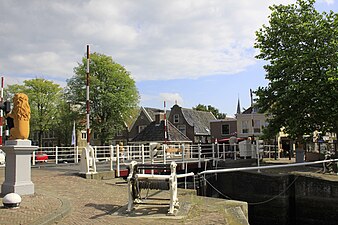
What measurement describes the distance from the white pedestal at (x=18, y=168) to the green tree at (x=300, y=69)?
15078 millimetres

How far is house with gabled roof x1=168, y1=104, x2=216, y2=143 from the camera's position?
52.5 metres

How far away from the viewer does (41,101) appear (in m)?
50.4

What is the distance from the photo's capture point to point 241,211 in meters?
7.48

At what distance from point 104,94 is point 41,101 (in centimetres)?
1216

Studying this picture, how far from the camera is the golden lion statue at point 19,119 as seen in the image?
9.41 m

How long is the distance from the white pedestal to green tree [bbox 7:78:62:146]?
139 ft

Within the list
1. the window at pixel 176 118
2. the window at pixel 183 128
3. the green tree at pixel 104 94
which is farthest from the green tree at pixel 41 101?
the window at pixel 183 128

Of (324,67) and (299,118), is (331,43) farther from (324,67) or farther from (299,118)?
(299,118)

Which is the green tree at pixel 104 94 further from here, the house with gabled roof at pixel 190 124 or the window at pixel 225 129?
the window at pixel 225 129

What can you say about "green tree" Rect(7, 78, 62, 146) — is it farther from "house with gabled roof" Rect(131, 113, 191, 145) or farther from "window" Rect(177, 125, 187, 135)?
"window" Rect(177, 125, 187, 135)

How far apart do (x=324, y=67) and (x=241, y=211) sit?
14.8 meters

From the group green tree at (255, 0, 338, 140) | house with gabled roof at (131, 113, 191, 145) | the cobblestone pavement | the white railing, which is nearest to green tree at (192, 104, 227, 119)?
house with gabled roof at (131, 113, 191, 145)

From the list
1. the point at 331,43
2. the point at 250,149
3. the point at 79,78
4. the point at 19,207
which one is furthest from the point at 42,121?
the point at 19,207

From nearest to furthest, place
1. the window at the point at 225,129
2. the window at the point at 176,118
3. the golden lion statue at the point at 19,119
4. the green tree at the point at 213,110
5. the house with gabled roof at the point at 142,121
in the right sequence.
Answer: the golden lion statue at the point at 19,119, the window at the point at 225,129, the window at the point at 176,118, the house with gabled roof at the point at 142,121, the green tree at the point at 213,110
